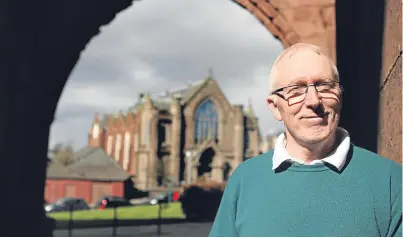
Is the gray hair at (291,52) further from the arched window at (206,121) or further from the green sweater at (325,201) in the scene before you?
the arched window at (206,121)

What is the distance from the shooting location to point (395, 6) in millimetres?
2453

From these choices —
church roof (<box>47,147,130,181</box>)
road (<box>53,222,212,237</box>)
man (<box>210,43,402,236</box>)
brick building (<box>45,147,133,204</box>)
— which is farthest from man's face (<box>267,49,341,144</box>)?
church roof (<box>47,147,130,181</box>)

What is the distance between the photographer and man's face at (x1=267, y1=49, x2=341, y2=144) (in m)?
1.78

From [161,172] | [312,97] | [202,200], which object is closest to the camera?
[312,97]

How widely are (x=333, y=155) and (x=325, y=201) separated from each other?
0.14 meters

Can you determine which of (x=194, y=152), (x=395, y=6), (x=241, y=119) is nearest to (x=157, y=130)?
(x=194, y=152)

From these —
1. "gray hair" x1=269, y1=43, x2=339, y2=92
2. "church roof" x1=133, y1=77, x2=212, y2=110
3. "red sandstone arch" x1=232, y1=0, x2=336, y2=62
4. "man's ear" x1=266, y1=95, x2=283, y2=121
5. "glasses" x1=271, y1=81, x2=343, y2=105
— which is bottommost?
"man's ear" x1=266, y1=95, x2=283, y2=121

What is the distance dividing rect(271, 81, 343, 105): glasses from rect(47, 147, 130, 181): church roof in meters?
43.1

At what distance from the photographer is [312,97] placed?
1.78 metres

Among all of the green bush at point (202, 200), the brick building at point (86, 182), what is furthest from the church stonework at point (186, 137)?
the green bush at point (202, 200)

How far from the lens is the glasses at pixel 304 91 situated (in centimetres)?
178

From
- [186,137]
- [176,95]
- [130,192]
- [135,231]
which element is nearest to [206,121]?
[186,137]

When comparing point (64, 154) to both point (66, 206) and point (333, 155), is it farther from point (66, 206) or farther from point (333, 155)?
point (333, 155)

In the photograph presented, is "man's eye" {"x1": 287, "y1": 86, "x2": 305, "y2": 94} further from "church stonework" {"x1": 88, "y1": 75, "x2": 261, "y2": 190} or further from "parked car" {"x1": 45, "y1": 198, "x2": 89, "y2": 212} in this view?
"church stonework" {"x1": 88, "y1": 75, "x2": 261, "y2": 190}
